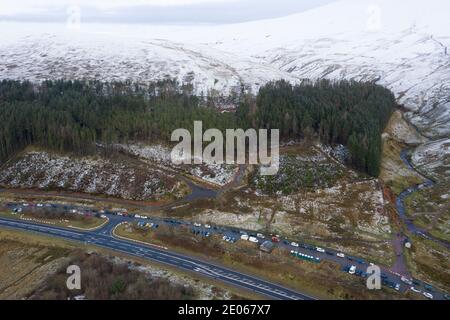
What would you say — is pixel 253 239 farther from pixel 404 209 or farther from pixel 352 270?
pixel 404 209

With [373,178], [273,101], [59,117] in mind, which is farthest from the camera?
[273,101]

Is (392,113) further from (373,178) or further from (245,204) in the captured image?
(245,204)

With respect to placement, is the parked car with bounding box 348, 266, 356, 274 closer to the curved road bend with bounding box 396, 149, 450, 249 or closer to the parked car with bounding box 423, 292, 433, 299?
the parked car with bounding box 423, 292, 433, 299

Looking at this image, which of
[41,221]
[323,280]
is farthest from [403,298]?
[41,221]

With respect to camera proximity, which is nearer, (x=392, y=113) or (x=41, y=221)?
(x=41, y=221)

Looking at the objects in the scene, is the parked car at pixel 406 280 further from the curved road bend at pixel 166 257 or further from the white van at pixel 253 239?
the white van at pixel 253 239

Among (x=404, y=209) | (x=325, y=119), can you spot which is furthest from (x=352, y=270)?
(x=325, y=119)

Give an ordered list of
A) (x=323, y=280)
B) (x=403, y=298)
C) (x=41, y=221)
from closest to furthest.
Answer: (x=403, y=298) → (x=323, y=280) → (x=41, y=221)

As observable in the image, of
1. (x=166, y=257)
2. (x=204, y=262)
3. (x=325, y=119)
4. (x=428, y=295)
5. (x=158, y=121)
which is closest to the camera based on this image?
(x=428, y=295)

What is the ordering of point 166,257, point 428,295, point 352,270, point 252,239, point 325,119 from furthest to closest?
point 325,119 < point 252,239 < point 166,257 < point 352,270 < point 428,295
